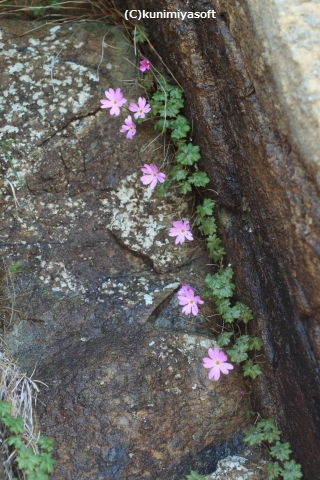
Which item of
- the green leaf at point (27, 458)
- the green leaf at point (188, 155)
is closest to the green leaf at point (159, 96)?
the green leaf at point (188, 155)

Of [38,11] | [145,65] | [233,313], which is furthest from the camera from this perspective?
[38,11]

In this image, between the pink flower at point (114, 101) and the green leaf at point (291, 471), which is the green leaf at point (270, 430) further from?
the pink flower at point (114, 101)

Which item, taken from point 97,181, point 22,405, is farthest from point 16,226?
point 22,405

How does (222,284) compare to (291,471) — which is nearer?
(291,471)

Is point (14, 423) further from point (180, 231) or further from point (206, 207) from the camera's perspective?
point (206, 207)

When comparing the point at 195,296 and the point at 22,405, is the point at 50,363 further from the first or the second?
the point at 195,296

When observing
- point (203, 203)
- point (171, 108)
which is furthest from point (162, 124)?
point (203, 203)
